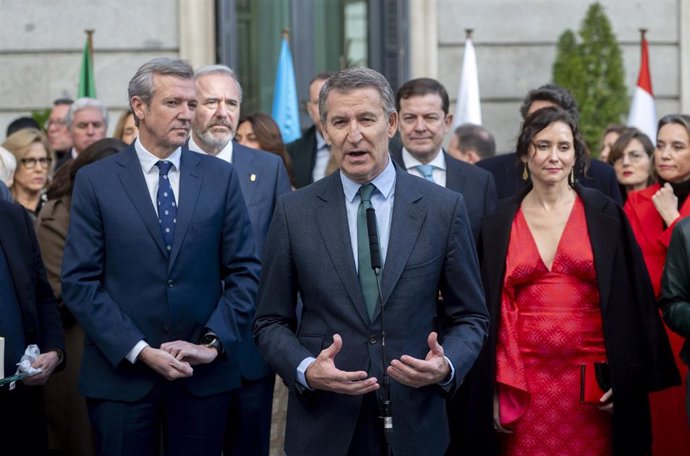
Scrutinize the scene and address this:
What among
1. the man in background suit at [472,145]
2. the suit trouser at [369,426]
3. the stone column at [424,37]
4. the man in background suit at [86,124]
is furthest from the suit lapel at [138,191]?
the stone column at [424,37]

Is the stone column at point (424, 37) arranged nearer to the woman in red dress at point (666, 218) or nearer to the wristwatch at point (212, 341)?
the woman in red dress at point (666, 218)

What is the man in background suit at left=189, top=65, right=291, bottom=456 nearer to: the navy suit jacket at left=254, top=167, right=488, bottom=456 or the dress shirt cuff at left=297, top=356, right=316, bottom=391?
the navy suit jacket at left=254, top=167, right=488, bottom=456

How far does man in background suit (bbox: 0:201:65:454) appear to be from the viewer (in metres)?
5.70

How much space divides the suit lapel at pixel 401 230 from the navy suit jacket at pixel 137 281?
1.11 meters

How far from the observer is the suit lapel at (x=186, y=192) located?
528 cm

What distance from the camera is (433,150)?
7020 millimetres

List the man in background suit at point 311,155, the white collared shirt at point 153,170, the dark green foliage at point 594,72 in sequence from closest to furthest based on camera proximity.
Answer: the white collared shirt at point 153,170 → the man in background suit at point 311,155 → the dark green foliage at point 594,72

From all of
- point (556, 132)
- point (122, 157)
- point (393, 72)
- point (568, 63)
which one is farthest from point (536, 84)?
point (122, 157)

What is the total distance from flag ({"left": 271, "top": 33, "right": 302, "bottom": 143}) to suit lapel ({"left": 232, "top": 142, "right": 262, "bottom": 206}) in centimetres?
455

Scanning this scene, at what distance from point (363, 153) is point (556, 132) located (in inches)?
75.0

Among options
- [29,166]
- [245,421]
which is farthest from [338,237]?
[29,166]

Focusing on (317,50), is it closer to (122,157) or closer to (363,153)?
(122,157)

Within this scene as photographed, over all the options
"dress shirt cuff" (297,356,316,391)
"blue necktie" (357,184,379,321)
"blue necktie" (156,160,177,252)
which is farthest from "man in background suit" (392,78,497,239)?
"dress shirt cuff" (297,356,316,391)

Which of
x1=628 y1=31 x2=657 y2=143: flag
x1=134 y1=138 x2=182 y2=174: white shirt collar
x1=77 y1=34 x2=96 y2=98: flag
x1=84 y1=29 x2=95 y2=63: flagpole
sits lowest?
x1=134 y1=138 x2=182 y2=174: white shirt collar
